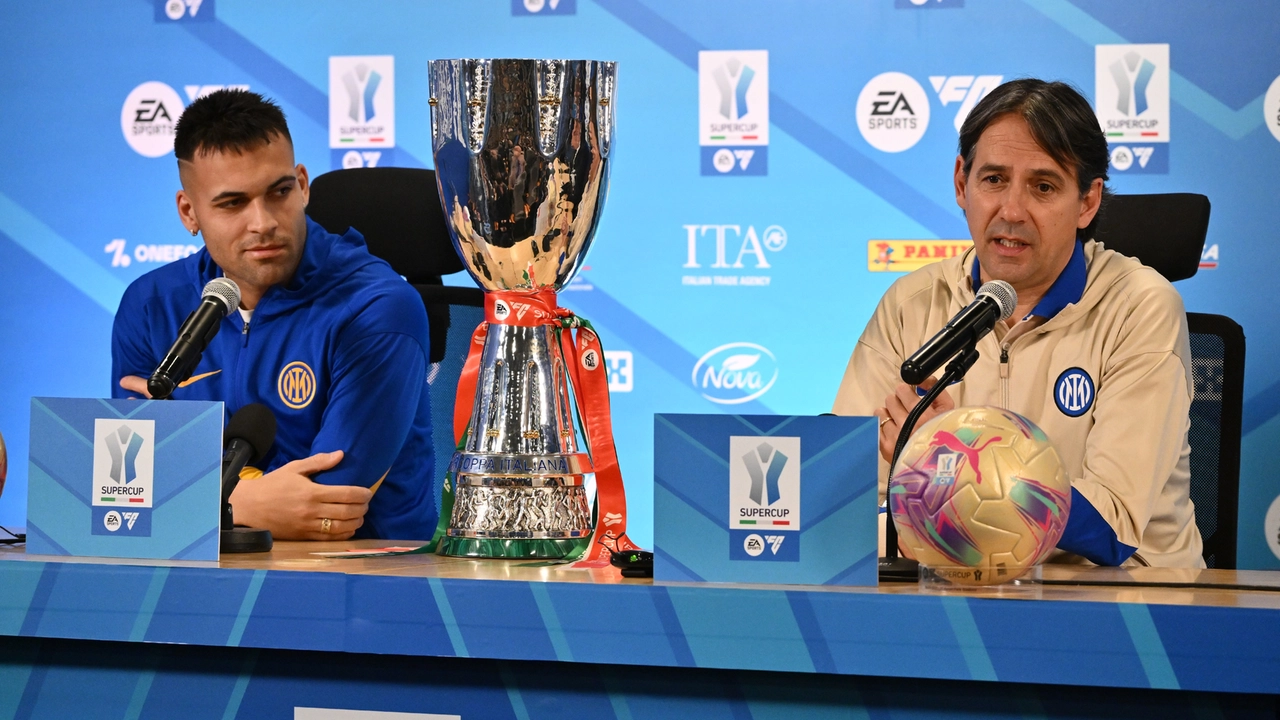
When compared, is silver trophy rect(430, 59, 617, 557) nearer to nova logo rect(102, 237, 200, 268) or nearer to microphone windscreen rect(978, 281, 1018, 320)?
microphone windscreen rect(978, 281, 1018, 320)

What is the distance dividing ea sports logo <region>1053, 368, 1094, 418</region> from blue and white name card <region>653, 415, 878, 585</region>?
2.59 feet

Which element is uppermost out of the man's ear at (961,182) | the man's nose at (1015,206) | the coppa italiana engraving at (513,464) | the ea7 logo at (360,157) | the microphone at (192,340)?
the ea7 logo at (360,157)

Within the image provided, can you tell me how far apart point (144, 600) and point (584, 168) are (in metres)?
0.64

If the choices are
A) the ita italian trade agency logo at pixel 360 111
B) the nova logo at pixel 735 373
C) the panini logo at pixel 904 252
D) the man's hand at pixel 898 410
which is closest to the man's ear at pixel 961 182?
the man's hand at pixel 898 410

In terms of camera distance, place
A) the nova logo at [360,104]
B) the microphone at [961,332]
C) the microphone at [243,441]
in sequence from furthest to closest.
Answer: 1. the nova logo at [360,104]
2. the microphone at [243,441]
3. the microphone at [961,332]

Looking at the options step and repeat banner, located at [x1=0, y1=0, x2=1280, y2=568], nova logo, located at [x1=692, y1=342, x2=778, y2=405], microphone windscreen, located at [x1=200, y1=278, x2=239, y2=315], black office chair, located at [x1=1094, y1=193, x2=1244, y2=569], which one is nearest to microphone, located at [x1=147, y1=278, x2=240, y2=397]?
microphone windscreen, located at [x1=200, y1=278, x2=239, y2=315]

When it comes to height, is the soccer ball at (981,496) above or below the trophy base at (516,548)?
above

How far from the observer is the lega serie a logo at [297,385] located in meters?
2.21

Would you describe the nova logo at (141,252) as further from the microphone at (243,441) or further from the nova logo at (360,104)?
the microphone at (243,441)

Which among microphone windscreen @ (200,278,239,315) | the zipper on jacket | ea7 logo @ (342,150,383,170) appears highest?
ea7 logo @ (342,150,383,170)

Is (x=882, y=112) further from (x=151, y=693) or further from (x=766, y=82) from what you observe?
(x=151, y=693)

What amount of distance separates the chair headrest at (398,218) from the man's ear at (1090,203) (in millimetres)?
1171

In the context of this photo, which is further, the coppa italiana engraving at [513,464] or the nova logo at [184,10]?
the nova logo at [184,10]

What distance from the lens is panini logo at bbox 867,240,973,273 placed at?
367cm
